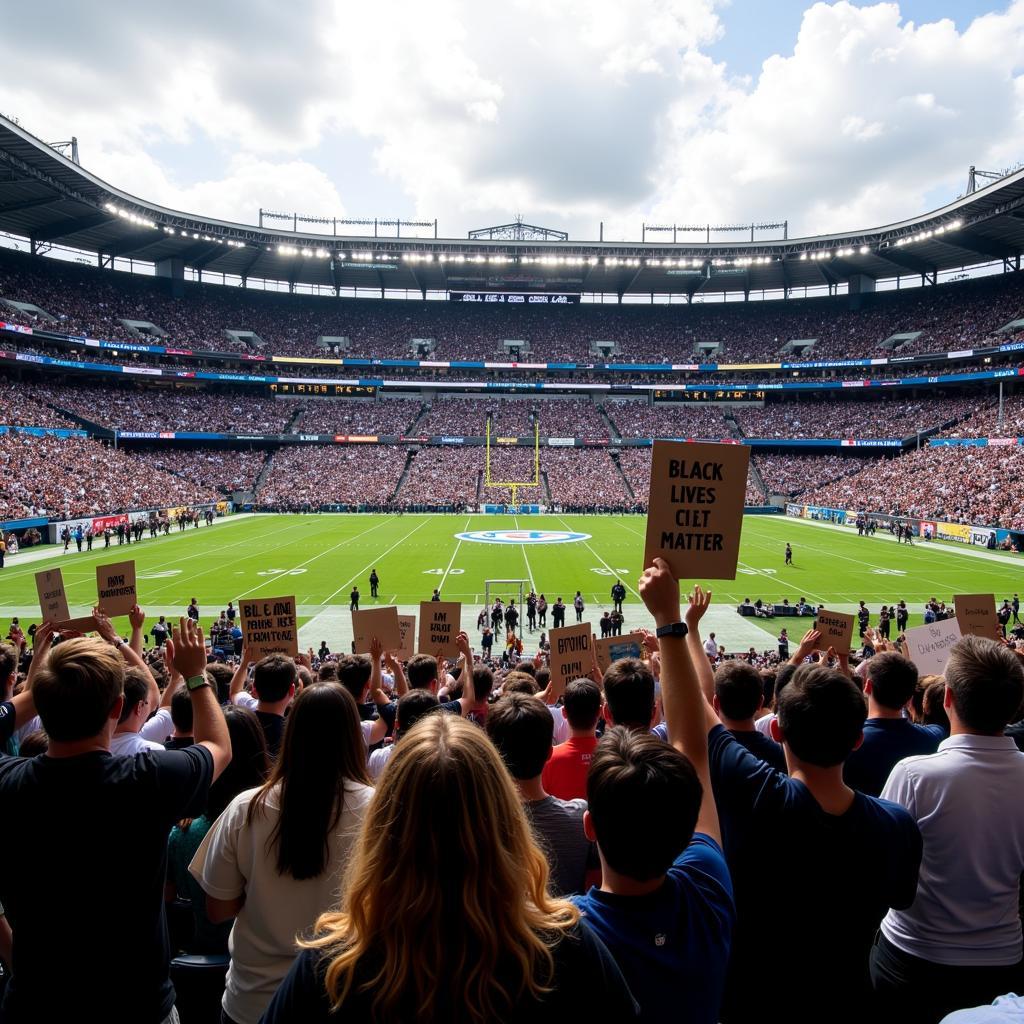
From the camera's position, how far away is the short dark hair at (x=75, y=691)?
2742 millimetres

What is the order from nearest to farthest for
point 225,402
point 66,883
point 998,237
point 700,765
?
point 66,883
point 700,765
point 998,237
point 225,402

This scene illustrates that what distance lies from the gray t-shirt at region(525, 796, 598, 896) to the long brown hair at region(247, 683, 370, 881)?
884 millimetres

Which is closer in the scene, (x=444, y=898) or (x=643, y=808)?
(x=444, y=898)

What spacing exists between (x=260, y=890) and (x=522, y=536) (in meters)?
44.7

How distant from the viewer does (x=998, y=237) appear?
65.1m

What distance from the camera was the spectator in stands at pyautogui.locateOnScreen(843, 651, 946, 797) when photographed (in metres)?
4.29

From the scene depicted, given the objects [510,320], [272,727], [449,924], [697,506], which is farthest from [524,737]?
[510,320]

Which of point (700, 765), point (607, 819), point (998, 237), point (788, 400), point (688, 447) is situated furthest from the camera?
point (788, 400)

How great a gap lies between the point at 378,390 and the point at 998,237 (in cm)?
7033

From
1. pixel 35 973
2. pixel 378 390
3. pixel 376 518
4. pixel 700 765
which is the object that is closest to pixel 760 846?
pixel 700 765

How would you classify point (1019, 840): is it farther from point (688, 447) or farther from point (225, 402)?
point (225, 402)

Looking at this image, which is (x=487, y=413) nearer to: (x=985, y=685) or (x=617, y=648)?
(x=617, y=648)

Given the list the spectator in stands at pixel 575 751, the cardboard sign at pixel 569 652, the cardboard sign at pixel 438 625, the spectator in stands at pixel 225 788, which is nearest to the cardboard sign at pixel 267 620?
the cardboard sign at pixel 438 625

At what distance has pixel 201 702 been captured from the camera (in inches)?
132
